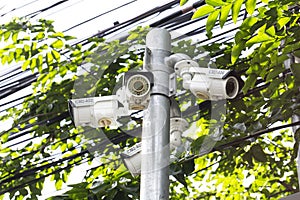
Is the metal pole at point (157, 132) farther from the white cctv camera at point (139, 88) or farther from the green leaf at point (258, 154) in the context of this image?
the green leaf at point (258, 154)

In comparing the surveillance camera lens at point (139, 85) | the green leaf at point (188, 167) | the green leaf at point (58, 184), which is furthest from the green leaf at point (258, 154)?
the green leaf at point (58, 184)

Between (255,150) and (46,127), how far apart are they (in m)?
1.17

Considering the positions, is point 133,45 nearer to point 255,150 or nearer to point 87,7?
point 87,7

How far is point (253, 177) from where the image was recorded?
3.86m

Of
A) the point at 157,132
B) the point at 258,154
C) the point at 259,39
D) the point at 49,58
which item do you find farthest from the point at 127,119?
the point at 49,58

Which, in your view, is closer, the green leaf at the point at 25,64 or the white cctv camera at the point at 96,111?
Answer: the white cctv camera at the point at 96,111

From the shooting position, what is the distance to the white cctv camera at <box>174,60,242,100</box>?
1605 millimetres

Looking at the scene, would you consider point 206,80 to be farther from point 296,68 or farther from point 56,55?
point 56,55

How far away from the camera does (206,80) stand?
1.61 m

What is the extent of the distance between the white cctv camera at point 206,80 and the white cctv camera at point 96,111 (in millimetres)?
223

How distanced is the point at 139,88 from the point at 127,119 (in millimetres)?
381

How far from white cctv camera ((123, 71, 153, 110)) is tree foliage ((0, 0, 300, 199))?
33cm

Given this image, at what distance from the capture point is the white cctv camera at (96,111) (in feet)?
5.52

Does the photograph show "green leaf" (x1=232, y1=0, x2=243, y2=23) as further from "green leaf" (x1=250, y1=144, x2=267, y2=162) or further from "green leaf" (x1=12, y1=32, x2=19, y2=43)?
"green leaf" (x1=12, y1=32, x2=19, y2=43)
